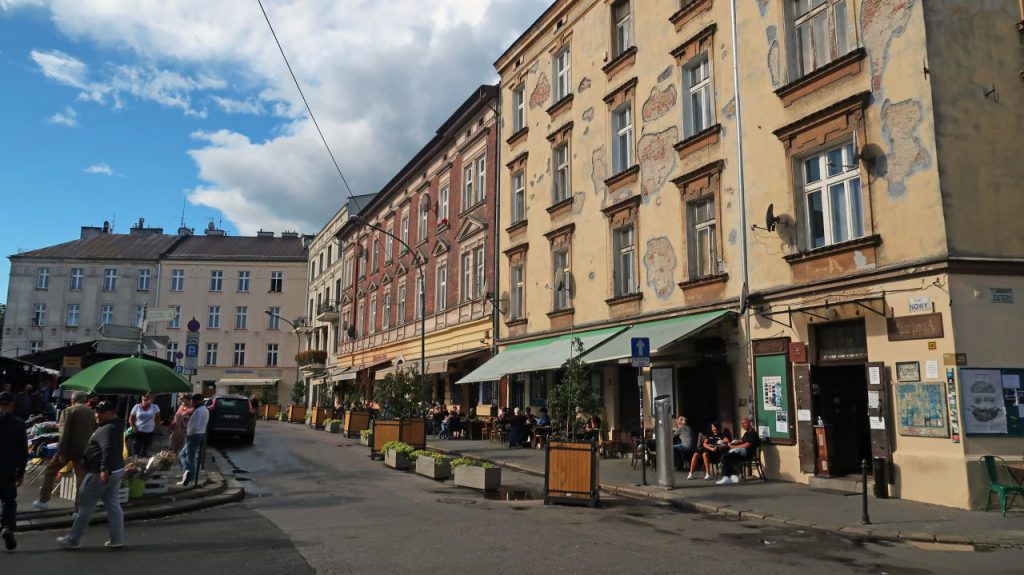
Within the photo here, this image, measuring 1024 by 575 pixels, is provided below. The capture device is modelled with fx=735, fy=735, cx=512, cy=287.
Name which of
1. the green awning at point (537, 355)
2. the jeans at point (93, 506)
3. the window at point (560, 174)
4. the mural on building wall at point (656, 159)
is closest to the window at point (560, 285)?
the green awning at point (537, 355)

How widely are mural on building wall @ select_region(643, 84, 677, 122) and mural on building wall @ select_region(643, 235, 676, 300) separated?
10.9ft

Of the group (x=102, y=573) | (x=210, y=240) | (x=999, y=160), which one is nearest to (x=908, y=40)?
(x=999, y=160)

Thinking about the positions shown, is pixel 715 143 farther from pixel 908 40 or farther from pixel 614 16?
pixel 614 16

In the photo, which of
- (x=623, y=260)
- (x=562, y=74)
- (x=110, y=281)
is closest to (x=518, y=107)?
(x=562, y=74)

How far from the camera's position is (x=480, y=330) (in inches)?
1152

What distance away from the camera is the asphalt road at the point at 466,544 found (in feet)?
24.8

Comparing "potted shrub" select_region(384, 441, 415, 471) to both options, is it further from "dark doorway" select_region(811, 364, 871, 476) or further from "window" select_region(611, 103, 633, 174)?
"window" select_region(611, 103, 633, 174)

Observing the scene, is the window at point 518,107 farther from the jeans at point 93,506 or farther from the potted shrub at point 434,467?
the jeans at point 93,506

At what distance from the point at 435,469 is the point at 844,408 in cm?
859

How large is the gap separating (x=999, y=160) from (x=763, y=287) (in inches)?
188

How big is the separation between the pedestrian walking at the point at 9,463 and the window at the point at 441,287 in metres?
25.2

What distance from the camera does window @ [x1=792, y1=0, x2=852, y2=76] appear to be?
47.6 ft

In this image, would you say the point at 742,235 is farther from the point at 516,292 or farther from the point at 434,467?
the point at 516,292

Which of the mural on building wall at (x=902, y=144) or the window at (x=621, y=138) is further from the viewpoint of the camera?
the window at (x=621, y=138)
